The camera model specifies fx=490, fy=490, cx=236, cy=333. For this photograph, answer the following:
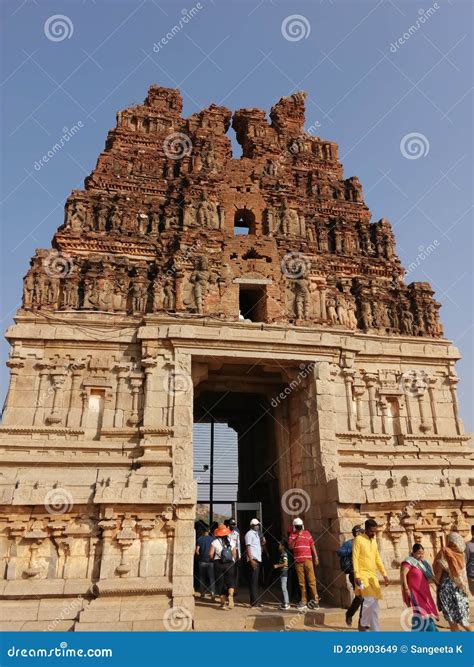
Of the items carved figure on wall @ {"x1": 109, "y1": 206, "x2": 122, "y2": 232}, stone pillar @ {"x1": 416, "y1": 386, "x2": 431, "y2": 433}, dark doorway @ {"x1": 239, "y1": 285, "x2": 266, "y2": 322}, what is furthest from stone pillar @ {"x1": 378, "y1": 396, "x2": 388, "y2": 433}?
carved figure on wall @ {"x1": 109, "y1": 206, "x2": 122, "y2": 232}

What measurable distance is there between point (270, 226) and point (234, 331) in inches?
205

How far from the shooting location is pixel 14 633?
7715 millimetres

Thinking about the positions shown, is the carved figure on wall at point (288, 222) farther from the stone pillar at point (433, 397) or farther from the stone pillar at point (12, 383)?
the stone pillar at point (12, 383)

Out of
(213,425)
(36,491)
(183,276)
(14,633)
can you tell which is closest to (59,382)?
(36,491)

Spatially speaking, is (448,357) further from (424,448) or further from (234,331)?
(234,331)

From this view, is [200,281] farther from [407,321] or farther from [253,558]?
[253,558]

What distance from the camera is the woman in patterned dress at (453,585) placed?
22.1 ft

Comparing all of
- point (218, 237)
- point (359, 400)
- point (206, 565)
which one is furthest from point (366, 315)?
point (206, 565)

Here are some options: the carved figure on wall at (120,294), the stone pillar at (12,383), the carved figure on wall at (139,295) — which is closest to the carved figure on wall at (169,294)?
the carved figure on wall at (139,295)

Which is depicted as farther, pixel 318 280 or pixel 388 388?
pixel 318 280
